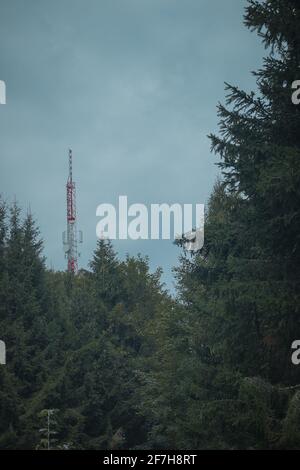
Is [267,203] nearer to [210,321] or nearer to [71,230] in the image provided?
[210,321]

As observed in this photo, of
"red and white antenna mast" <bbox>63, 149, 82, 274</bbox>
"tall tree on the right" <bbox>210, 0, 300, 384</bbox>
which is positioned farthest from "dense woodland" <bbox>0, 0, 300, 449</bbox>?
"red and white antenna mast" <bbox>63, 149, 82, 274</bbox>

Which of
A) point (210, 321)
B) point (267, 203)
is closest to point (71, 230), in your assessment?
point (210, 321)

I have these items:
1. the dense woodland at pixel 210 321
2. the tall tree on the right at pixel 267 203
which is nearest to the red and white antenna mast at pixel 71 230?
the dense woodland at pixel 210 321

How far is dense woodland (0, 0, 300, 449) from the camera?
33.6 feet

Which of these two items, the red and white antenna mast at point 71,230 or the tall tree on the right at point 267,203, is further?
the red and white antenna mast at point 71,230

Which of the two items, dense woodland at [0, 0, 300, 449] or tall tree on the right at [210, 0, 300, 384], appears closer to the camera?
dense woodland at [0, 0, 300, 449]

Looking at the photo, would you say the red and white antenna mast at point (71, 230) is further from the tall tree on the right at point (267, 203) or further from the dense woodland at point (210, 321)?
the tall tree on the right at point (267, 203)

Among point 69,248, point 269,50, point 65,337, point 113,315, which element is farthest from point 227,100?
point 69,248

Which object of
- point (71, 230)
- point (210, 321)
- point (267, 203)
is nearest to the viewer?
point (267, 203)

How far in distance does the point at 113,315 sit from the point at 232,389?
21071mm

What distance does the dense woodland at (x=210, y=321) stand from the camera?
403 inches

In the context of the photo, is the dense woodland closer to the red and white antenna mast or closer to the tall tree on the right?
the tall tree on the right

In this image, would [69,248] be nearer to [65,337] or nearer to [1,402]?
[65,337]

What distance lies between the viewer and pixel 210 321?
42.4 ft
